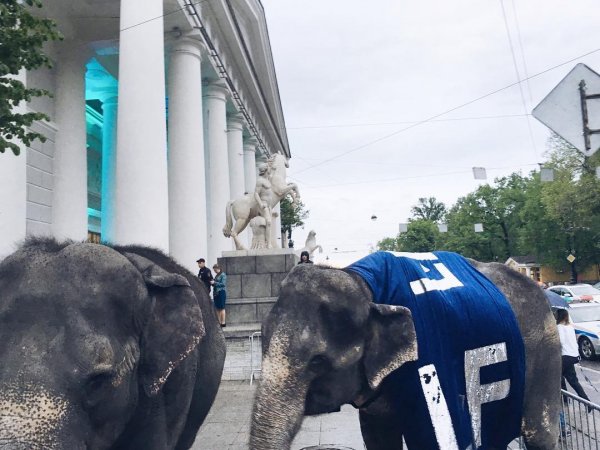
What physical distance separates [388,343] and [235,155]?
27.5 meters

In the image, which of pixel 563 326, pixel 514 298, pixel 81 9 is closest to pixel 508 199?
pixel 81 9

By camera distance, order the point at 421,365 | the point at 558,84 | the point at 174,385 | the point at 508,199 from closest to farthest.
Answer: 1. the point at 174,385
2. the point at 421,365
3. the point at 558,84
4. the point at 508,199

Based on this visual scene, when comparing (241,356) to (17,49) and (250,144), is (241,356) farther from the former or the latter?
(250,144)

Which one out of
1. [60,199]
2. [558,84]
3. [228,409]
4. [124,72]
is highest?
[124,72]

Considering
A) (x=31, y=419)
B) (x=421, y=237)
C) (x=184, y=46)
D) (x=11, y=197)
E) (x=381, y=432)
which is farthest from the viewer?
(x=421, y=237)

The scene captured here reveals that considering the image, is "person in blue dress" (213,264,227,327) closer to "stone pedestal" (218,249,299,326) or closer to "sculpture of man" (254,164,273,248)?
"stone pedestal" (218,249,299,326)

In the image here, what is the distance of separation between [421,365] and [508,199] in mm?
Result: 67657

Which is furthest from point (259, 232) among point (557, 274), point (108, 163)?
point (557, 274)

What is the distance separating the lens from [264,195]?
56.4ft

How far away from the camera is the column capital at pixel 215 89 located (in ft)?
82.4

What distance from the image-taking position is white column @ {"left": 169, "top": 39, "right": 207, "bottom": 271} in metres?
19.1

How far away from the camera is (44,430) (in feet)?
7.86

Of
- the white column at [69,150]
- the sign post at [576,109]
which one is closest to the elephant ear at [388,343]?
the sign post at [576,109]

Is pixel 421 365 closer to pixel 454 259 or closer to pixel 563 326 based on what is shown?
pixel 454 259
